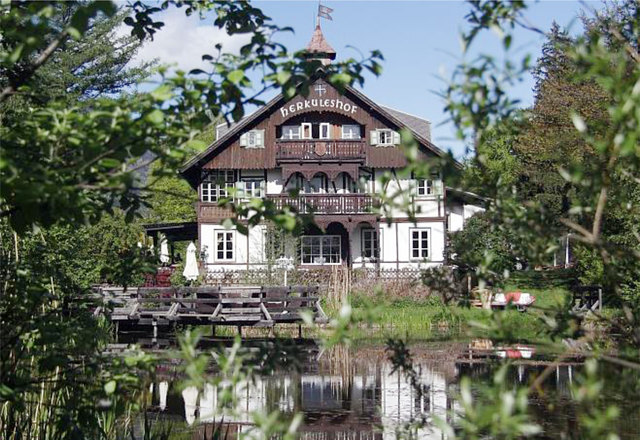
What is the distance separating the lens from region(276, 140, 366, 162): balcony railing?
39.8 m

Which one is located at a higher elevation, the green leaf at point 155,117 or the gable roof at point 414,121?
the gable roof at point 414,121

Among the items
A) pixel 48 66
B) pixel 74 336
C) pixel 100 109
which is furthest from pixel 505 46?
pixel 48 66

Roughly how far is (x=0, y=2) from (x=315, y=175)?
1467 inches

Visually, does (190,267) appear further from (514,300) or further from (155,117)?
(155,117)

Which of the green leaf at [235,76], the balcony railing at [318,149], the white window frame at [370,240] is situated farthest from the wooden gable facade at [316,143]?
the green leaf at [235,76]

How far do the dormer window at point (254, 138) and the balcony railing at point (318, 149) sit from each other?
831 millimetres

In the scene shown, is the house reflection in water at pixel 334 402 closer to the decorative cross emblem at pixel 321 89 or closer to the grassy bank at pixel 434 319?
the grassy bank at pixel 434 319

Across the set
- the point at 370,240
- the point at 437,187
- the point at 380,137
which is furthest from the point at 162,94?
the point at 370,240

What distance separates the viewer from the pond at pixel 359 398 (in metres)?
10.7

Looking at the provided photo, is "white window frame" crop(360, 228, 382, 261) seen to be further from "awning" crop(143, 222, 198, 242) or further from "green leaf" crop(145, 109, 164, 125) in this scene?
"green leaf" crop(145, 109, 164, 125)

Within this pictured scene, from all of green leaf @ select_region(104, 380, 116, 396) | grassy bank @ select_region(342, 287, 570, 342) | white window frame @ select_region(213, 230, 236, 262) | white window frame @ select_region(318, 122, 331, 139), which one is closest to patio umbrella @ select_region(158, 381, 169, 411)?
grassy bank @ select_region(342, 287, 570, 342)

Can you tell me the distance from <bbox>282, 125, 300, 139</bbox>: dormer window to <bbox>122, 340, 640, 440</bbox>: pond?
21.2 m

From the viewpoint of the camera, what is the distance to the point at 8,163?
3.03 m

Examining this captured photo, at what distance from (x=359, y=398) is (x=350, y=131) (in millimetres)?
27313
